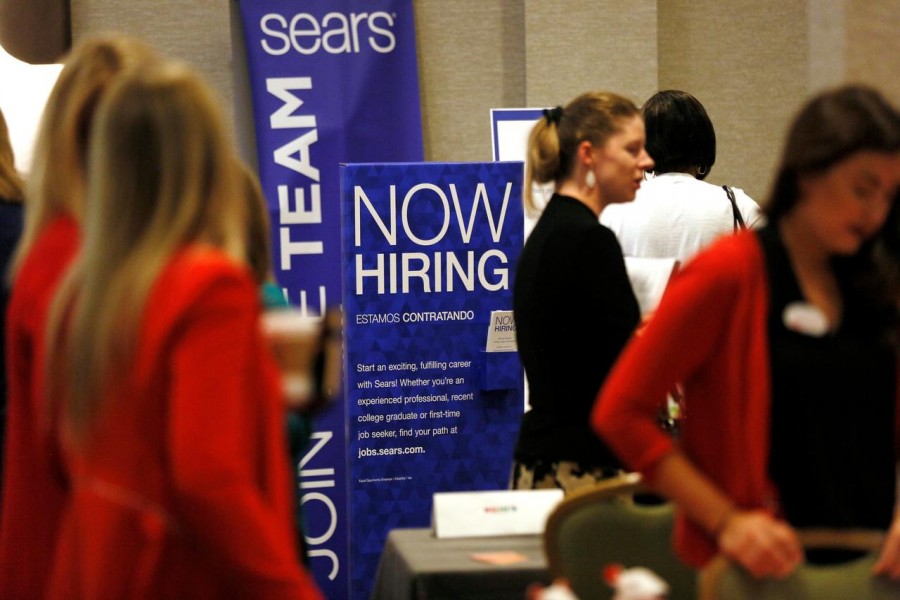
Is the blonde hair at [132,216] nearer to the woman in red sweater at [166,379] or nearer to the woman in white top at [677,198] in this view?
the woman in red sweater at [166,379]

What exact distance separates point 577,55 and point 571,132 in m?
2.91

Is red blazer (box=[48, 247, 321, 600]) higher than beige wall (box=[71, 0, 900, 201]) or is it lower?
lower

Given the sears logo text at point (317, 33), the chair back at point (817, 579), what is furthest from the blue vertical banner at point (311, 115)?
the chair back at point (817, 579)

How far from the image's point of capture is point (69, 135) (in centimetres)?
153

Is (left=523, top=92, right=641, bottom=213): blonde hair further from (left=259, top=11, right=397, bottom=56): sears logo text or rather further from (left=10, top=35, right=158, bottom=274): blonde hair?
(left=259, top=11, right=397, bottom=56): sears logo text

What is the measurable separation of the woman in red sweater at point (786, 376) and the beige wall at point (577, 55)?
11.8ft

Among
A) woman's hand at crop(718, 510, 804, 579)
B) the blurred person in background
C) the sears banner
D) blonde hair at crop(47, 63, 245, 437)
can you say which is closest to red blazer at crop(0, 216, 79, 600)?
blonde hair at crop(47, 63, 245, 437)

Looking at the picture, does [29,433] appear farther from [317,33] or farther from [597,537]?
[317,33]

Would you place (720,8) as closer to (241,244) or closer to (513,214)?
(513,214)

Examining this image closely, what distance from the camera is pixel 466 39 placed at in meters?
5.76

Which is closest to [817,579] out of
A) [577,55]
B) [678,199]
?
[678,199]

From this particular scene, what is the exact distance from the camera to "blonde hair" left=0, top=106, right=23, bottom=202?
2275 millimetres

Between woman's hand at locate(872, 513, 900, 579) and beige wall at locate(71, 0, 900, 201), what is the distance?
368cm

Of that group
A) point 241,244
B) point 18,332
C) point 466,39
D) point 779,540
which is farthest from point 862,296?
point 466,39
